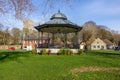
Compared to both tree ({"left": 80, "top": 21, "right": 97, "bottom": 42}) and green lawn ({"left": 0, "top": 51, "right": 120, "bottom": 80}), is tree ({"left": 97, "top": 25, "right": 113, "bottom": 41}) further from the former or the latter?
green lawn ({"left": 0, "top": 51, "right": 120, "bottom": 80})

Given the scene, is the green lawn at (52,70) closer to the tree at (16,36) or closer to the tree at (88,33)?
the tree at (88,33)

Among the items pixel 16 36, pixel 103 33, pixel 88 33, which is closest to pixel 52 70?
pixel 88 33

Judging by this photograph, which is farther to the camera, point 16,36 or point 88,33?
point 16,36

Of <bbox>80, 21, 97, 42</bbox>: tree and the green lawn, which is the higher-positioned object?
<bbox>80, 21, 97, 42</bbox>: tree

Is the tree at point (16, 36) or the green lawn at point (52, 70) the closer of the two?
the green lawn at point (52, 70)

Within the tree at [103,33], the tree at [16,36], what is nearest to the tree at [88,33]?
the tree at [103,33]

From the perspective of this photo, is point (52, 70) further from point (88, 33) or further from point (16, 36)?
point (16, 36)

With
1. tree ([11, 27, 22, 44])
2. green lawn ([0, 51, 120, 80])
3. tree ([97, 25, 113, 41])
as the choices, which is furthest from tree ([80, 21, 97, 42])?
green lawn ([0, 51, 120, 80])

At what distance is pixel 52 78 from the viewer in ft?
29.9

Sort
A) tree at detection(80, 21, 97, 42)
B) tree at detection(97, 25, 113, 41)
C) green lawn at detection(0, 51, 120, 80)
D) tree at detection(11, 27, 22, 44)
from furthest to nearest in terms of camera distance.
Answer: tree at detection(97, 25, 113, 41) → tree at detection(11, 27, 22, 44) → tree at detection(80, 21, 97, 42) → green lawn at detection(0, 51, 120, 80)

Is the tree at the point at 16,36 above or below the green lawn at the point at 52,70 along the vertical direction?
above

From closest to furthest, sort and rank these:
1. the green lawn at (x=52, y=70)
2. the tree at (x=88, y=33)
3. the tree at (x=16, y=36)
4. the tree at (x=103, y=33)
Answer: the green lawn at (x=52, y=70) → the tree at (x=88, y=33) → the tree at (x=16, y=36) → the tree at (x=103, y=33)

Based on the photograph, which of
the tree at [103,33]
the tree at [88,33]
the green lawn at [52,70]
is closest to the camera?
the green lawn at [52,70]

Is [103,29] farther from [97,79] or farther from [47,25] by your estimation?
[97,79]
